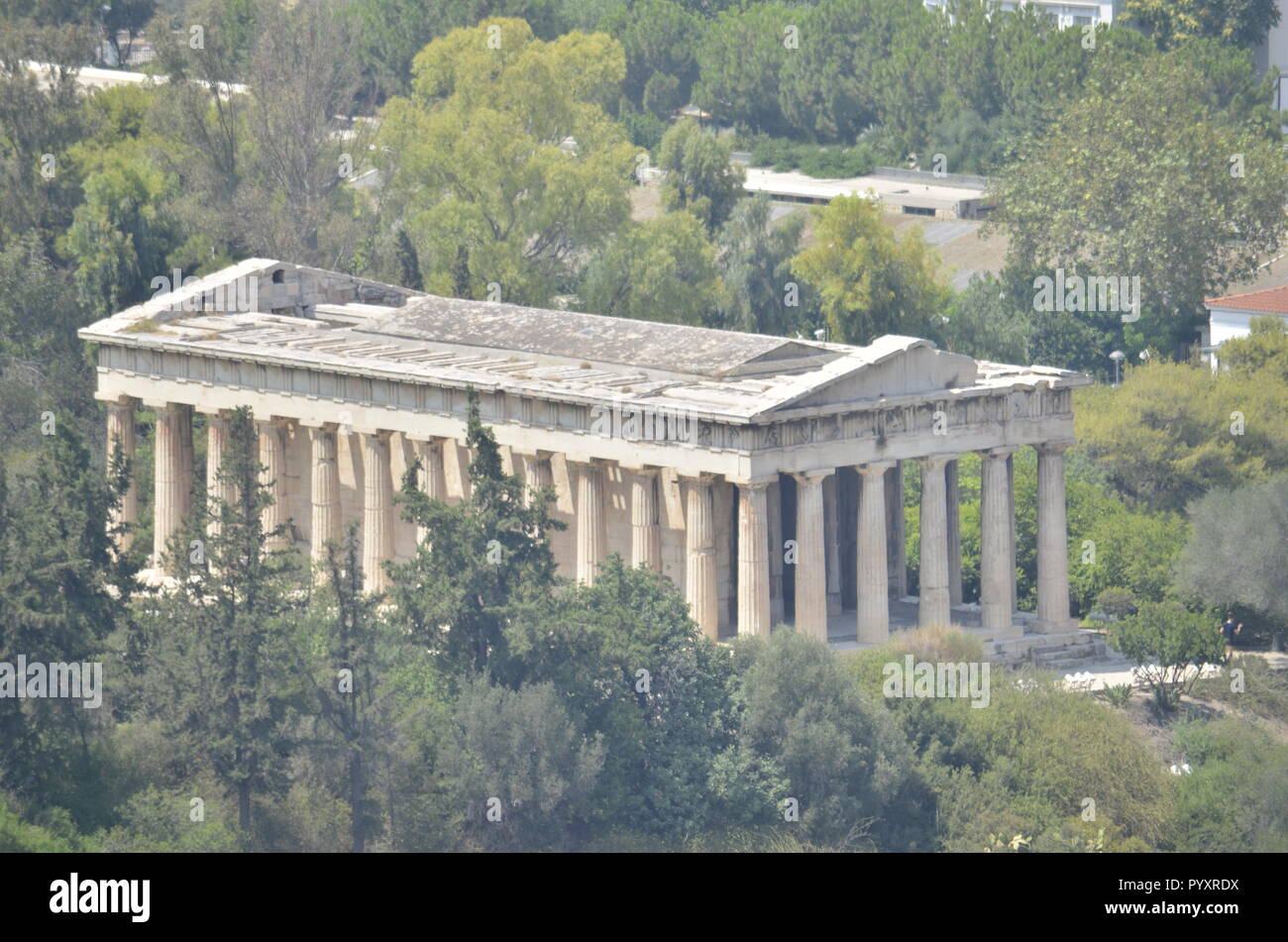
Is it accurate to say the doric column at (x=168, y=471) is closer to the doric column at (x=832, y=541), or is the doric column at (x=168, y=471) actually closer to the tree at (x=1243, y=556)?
the doric column at (x=832, y=541)

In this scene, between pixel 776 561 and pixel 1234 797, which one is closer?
pixel 1234 797

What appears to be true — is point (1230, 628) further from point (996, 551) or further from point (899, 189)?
point (899, 189)

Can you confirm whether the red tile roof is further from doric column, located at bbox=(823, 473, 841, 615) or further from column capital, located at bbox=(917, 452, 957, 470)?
column capital, located at bbox=(917, 452, 957, 470)

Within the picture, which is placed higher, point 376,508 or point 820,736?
point 376,508

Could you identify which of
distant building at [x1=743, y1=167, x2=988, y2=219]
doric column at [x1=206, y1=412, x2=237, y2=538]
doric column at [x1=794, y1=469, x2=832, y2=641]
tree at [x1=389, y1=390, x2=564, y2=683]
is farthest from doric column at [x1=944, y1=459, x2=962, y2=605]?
distant building at [x1=743, y1=167, x2=988, y2=219]

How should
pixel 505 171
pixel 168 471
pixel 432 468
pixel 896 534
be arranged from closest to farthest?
pixel 432 468 → pixel 896 534 → pixel 168 471 → pixel 505 171

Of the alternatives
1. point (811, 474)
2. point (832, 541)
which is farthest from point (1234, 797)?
point (832, 541)

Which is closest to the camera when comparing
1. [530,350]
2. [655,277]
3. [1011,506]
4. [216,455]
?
[1011,506]

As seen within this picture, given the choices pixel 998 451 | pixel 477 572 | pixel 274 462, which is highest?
pixel 998 451
